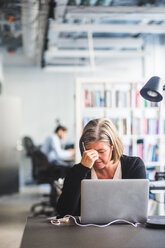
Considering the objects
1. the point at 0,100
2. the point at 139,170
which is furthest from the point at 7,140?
the point at 139,170

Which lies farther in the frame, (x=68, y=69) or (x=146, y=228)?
(x=68, y=69)

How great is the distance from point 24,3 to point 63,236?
468 cm

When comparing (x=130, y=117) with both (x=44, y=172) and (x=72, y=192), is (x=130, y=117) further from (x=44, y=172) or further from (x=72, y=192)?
(x=72, y=192)

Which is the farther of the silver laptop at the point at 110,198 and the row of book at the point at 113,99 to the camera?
the row of book at the point at 113,99

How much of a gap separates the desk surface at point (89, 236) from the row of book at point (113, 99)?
3.74 meters

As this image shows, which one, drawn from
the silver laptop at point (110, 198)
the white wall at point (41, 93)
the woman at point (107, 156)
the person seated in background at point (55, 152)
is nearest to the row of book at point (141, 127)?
the person seated in background at point (55, 152)

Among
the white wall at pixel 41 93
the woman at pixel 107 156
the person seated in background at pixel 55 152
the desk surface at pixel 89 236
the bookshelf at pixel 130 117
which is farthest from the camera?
the white wall at pixel 41 93

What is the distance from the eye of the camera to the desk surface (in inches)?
89.6

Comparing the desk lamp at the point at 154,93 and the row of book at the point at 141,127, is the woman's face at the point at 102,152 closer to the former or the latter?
the desk lamp at the point at 154,93

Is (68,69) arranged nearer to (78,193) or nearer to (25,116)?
(25,116)

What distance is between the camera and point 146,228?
264cm

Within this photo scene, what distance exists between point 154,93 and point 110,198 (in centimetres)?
105

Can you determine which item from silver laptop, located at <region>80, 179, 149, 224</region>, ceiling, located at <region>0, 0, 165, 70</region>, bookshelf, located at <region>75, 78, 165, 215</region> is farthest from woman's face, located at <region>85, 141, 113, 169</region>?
ceiling, located at <region>0, 0, 165, 70</region>

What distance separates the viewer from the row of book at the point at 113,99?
6.39 m
